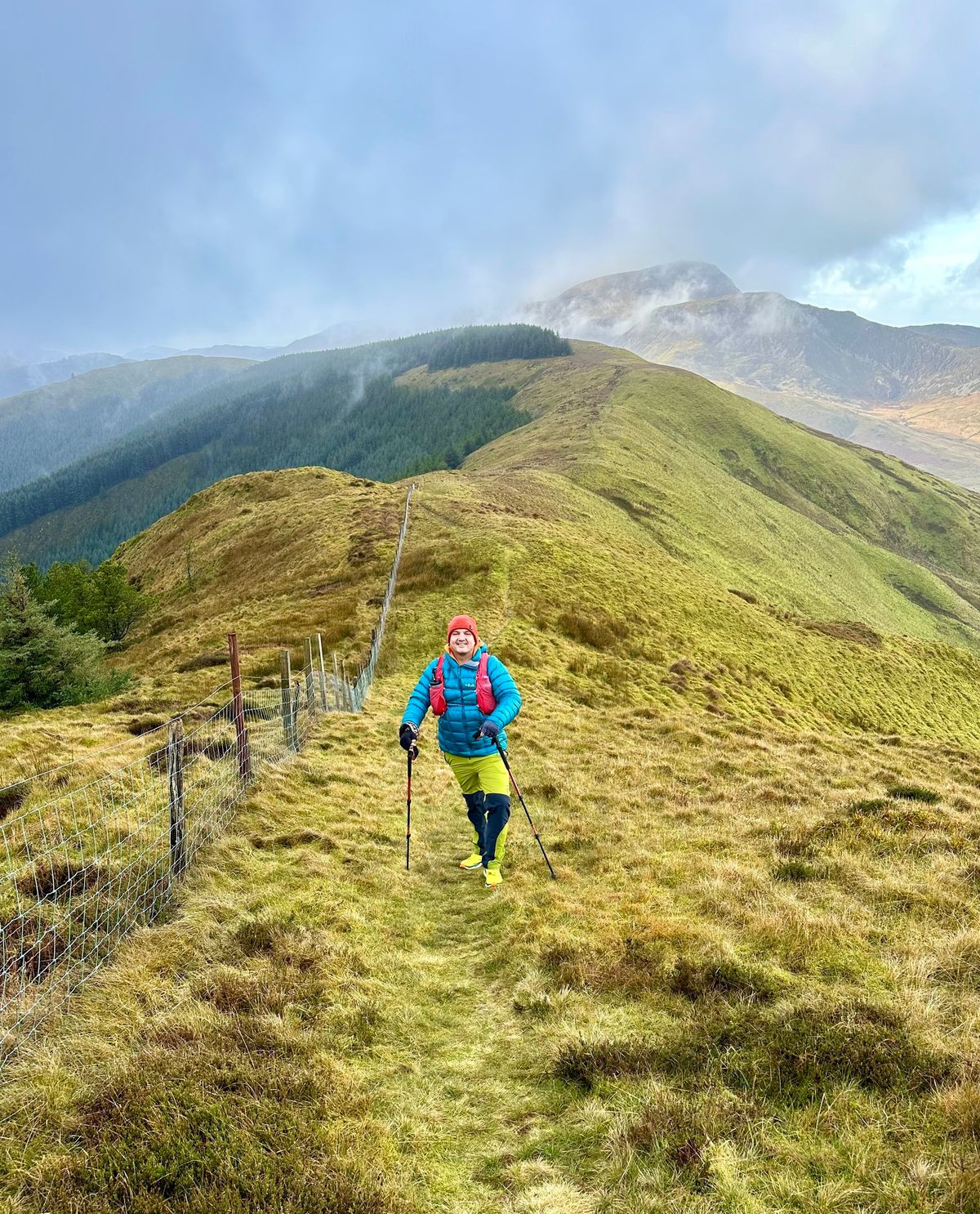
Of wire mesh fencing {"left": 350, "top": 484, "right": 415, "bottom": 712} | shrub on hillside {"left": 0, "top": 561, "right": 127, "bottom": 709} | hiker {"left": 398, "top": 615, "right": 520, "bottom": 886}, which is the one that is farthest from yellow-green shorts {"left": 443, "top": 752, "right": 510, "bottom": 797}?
shrub on hillside {"left": 0, "top": 561, "right": 127, "bottom": 709}

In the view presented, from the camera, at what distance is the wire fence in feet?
19.0

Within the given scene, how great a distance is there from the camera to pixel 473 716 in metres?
8.91

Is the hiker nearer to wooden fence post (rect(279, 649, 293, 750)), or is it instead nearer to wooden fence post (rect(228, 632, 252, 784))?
wooden fence post (rect(228, 632, 252, 784))

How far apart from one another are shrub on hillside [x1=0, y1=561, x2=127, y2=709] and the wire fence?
1557 cm

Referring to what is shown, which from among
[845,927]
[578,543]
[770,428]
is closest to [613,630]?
[578,543]

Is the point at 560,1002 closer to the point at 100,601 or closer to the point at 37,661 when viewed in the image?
the point at 37,661

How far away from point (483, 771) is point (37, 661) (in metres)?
24.6

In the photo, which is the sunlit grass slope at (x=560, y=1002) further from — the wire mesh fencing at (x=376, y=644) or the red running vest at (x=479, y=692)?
the red running vest at (x=479, y=692)

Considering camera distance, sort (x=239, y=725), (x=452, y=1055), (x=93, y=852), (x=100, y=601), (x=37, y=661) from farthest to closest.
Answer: (x=100, y=601) → (x=37, y=661) → (x=239, y=725) → (x=93, y=852) → (x=452, y=1055)

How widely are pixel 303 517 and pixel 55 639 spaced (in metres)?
29.2

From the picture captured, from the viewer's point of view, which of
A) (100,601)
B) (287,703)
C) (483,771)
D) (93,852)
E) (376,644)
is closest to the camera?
(93,852)

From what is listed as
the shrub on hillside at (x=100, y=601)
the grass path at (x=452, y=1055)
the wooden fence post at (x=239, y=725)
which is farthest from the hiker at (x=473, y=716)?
the shrub on hillside at (x=100, y=601)

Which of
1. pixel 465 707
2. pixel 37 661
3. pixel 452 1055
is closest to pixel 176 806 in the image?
pixel 465 707

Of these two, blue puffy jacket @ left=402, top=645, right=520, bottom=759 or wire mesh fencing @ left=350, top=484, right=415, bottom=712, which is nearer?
blue puffy jacket @ left=402, top=645, right=520, bottom=759
